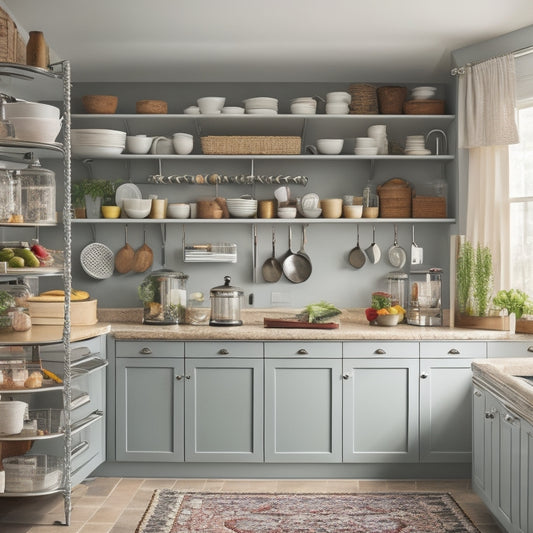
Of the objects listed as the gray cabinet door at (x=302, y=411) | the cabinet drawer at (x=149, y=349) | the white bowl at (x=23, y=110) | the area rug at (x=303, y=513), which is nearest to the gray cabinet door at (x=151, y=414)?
the cabinet drawer at (x=149, y=349)

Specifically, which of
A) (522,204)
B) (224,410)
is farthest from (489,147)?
(224,410)

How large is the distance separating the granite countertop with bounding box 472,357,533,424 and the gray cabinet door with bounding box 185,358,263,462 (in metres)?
1.42

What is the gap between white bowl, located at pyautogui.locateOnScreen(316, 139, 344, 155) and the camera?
5215 millimetres

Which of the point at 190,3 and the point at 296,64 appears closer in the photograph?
the point at 190,3

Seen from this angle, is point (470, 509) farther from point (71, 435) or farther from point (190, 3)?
point (190, 3)

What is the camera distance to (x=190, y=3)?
4.12m

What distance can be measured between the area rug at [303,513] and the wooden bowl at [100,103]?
2497 millimetres

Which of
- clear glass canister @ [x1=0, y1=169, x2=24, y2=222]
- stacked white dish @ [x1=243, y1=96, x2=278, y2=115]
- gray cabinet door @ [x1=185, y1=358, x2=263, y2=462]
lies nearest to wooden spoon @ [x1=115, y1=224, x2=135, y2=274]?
gray cabinet door @ [x1=185, y1=358, x2=263, y2=462]

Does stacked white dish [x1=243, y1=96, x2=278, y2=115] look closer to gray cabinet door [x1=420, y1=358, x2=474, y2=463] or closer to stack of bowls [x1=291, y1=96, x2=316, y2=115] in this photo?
stack of bowls [x1=291, y1=96, x2=316, y2=115]

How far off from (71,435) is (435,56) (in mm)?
3224

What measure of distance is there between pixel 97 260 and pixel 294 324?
4.95ft

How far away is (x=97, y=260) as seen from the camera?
5.48 meters

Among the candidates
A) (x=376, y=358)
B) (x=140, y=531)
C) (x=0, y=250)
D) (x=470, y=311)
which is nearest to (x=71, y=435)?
(x=140, y=531)

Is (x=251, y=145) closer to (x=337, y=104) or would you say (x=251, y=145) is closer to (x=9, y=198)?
(x=337, y=104)
